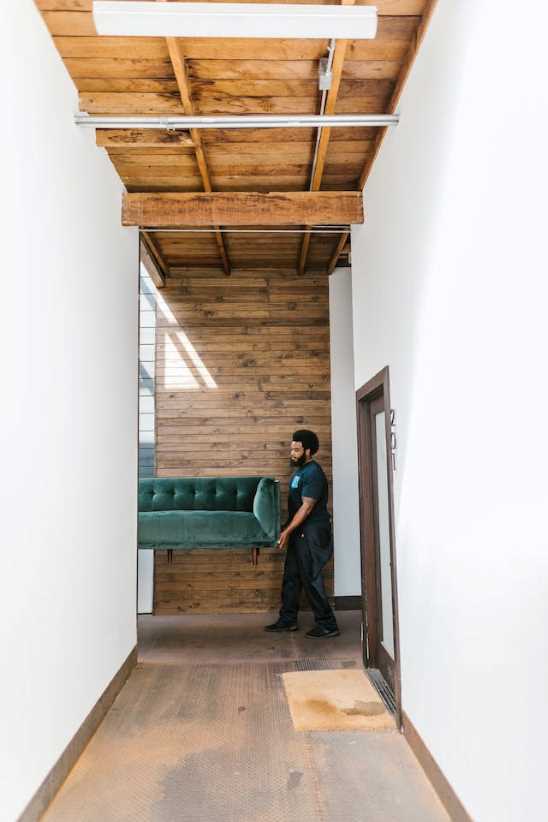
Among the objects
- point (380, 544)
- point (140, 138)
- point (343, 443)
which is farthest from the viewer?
point (343, 443)

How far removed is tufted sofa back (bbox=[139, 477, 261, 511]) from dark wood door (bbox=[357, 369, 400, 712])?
2077 millimetres

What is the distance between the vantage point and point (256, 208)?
16.2 feet

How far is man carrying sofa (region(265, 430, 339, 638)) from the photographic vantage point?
5910mm

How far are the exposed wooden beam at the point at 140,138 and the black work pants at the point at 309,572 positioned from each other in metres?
3.34

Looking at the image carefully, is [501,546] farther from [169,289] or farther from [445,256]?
[169,289]

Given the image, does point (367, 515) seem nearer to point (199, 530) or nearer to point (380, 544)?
point (380, 544)

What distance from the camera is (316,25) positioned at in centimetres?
274

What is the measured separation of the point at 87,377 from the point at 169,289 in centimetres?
365

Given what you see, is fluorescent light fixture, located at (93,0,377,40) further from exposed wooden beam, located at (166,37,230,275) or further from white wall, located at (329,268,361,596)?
white wall, located at (329,268,361,596)

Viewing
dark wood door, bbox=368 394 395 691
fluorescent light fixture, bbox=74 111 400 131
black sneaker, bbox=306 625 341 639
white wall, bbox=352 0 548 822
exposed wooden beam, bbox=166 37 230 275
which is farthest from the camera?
black sneaker, bbox=306 625 341 639

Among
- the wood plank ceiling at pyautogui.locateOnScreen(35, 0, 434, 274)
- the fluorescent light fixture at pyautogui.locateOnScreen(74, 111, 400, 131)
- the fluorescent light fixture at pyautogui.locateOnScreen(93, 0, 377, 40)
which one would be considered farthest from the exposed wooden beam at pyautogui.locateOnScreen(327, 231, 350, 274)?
the fluorescent light fixture at pyautogui.locateOnScreen(93, 0, 377, 40)

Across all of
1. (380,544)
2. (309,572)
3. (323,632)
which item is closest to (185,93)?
(380,544)

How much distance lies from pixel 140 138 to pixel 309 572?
3641 millimetres

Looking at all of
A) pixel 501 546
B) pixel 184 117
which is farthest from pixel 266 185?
pixel 501 546
